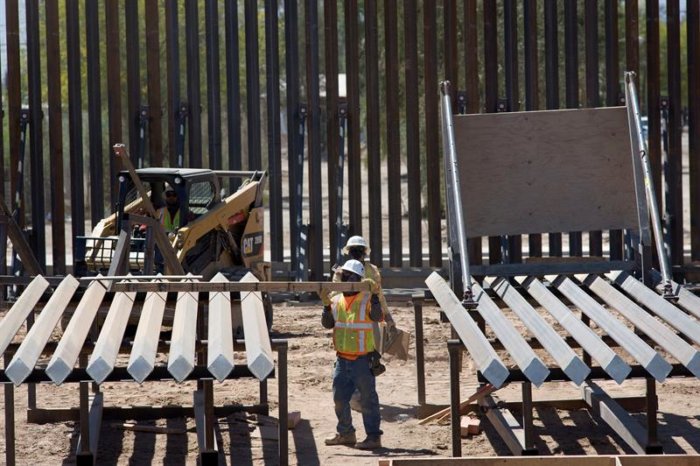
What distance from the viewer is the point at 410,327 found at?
16.0 metres

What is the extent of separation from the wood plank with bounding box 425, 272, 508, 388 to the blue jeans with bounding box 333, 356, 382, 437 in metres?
0.84

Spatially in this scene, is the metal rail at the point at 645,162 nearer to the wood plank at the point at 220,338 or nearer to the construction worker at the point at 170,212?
the wood plank at the point at 220,338

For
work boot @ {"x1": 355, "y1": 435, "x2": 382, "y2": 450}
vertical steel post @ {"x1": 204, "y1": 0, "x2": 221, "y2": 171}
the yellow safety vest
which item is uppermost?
vertical steel post @ {"x1": 204, "y1": 0, "x2": 221, "y2": 171}

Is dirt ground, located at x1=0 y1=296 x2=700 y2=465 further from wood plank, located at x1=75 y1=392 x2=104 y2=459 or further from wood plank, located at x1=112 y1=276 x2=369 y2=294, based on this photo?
wood plank, located at x1=112 y1=276 x2=369 y2=294

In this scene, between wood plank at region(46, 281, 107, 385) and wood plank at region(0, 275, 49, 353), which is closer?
wood plank at region(46, 281, 107, 385)

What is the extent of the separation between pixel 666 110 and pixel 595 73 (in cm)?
116

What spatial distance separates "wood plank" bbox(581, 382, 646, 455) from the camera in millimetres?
9211

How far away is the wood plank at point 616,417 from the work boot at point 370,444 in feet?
5.84

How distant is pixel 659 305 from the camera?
8922 mm

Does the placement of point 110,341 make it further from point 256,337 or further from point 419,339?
point 419,339

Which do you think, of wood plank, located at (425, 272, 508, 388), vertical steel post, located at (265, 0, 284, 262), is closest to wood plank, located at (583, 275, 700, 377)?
wood plank, located at (425, 272, 508, 388)

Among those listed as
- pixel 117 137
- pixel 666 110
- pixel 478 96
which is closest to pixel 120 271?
pixel 117 137

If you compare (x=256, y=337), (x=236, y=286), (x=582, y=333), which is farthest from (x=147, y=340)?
(x=582, y=333)

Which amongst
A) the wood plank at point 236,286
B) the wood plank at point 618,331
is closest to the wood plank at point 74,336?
the wood plank at point 236,286
